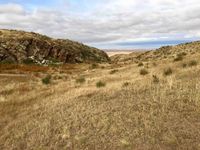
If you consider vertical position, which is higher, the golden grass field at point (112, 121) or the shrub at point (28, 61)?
the golden grass field at point (112, 121)

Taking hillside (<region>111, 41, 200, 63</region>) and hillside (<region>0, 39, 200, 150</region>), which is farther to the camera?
hillside (<region>111, 41, 200, 63</region>)

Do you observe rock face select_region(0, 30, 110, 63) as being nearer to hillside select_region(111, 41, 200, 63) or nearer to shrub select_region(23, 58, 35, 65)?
shrub select_region(23, 58, 35, 65)

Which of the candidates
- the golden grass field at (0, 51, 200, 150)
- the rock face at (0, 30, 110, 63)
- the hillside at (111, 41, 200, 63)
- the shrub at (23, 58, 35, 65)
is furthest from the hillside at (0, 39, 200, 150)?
the rock face at (0, 30, 110, 63)

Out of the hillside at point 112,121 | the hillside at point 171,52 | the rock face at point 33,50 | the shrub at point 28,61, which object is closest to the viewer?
the hillside at point 112,121

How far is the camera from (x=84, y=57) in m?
95.1

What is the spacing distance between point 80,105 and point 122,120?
270cm

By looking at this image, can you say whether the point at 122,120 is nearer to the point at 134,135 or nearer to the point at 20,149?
the point at 134,135

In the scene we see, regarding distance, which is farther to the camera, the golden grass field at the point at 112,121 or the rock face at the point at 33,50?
the rock face at the point at 33,50

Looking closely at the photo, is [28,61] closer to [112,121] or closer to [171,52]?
[171,52]

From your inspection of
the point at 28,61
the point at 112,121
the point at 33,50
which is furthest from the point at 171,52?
the point at 112,121

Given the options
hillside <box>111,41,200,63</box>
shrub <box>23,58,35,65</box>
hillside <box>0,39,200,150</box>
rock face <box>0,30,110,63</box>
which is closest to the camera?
hillside <box>0,39,200,150</box>

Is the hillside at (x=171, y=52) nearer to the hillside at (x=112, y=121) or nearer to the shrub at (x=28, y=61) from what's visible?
the shrub at (x=28, y=61)

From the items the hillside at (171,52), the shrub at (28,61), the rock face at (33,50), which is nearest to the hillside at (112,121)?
the hillside at (171,52)

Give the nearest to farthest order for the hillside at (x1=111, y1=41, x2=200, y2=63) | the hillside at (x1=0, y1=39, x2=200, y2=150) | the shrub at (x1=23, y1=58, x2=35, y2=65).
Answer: the hillside at (x1=0, y1=39, x2=200, y2=150) < the hillside at (x1=111, y1=41, x2=200, y2=63) < the shrub at (x1=23, y1=58, x2=35, y2=65)
